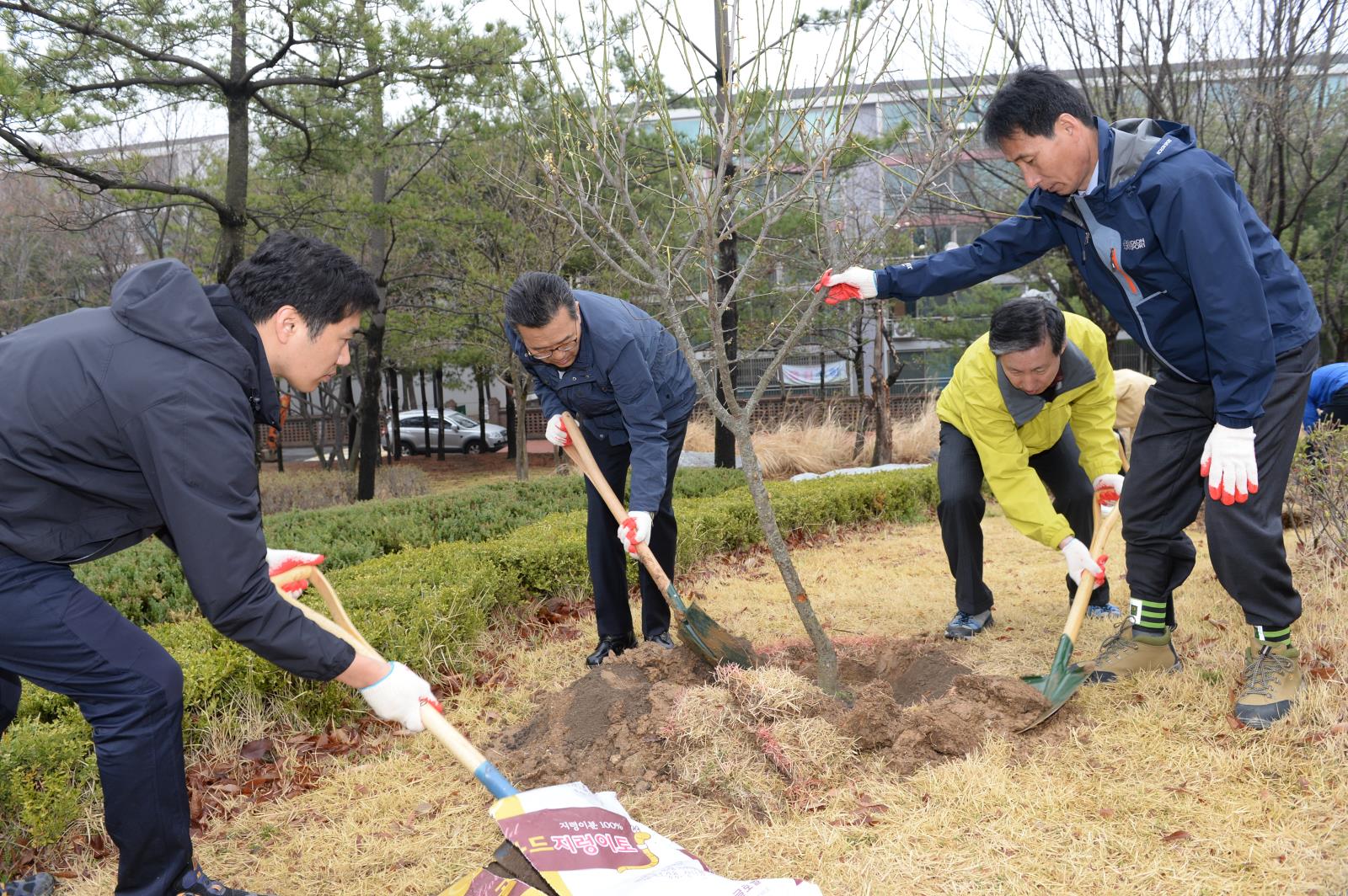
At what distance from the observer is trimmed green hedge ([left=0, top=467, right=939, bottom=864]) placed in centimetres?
265

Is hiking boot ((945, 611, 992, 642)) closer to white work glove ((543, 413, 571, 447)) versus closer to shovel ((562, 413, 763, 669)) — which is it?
shovel ((562, 413, 763, 669))

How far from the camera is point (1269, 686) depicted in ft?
9.50

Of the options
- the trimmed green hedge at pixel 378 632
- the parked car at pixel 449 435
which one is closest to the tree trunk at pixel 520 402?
the trimmed green hedge at pixel 378 632

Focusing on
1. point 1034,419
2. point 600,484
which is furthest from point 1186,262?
point 600,484

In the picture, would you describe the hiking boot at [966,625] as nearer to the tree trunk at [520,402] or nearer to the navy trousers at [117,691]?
the navy trousers at [117,691]

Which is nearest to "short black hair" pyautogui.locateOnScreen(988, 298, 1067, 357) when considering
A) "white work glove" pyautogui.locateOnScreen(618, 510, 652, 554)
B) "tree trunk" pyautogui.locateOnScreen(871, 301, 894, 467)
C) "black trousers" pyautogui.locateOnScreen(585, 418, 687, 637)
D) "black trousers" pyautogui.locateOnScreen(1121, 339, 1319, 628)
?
"black trousers" pyautogui.locateOnScreen(1121, 339, 1319, 628)

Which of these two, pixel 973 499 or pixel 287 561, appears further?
pixel 973 499

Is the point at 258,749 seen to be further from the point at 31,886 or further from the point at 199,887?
the point at 199,887

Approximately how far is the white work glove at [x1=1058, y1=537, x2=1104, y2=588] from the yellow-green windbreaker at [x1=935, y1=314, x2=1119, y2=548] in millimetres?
92

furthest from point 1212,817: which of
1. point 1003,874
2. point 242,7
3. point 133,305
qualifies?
point 242,7

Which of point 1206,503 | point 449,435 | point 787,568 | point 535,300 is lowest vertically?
point 449,435

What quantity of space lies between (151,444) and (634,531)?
1869 millimetres

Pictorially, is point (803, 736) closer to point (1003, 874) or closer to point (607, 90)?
point (1003, 874)

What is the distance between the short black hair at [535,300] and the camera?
11.0ft
